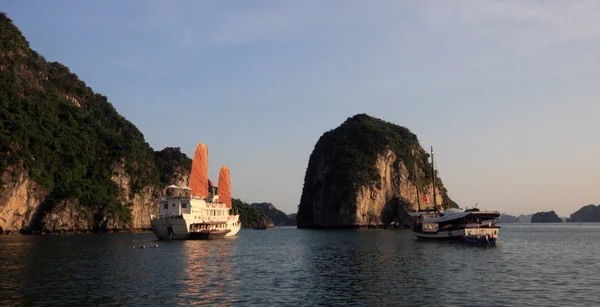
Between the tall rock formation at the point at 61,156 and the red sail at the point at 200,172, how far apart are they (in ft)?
130

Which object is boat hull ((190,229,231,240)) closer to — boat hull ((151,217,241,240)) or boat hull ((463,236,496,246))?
boat hull ((151,217,241,240))

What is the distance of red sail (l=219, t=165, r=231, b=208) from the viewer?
104m

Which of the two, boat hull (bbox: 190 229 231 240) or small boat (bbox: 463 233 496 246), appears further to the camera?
boat hull (bbox: 190 229 231 240)

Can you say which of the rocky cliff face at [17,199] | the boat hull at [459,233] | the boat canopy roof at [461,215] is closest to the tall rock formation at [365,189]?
the boat hull at [459,233]

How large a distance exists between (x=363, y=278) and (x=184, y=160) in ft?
539

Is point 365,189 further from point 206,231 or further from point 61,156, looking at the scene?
point 206,231

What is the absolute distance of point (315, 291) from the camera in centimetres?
3058

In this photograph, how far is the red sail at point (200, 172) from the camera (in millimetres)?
90062

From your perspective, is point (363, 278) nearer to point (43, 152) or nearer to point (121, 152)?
point (43, 152)

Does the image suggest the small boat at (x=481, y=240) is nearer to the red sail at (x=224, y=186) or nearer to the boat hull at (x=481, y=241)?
the boat hull at (x=481, y=241)

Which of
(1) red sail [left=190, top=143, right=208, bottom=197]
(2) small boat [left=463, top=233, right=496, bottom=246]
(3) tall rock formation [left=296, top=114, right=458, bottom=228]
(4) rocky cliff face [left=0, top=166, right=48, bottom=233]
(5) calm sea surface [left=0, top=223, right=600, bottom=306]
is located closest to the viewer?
(5) calm sea surface [left=0, top=223, right=600, bottom=306]

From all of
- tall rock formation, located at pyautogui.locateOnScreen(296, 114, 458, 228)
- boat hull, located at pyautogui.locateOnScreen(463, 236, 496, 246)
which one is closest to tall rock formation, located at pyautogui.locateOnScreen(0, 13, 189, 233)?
tall rock formation, located at pyautogui.locateOnScreen(296, 114, 458, 228)

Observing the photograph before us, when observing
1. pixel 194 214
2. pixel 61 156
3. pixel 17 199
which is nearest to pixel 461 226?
pixel 194 214

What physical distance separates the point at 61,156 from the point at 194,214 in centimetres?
5966
